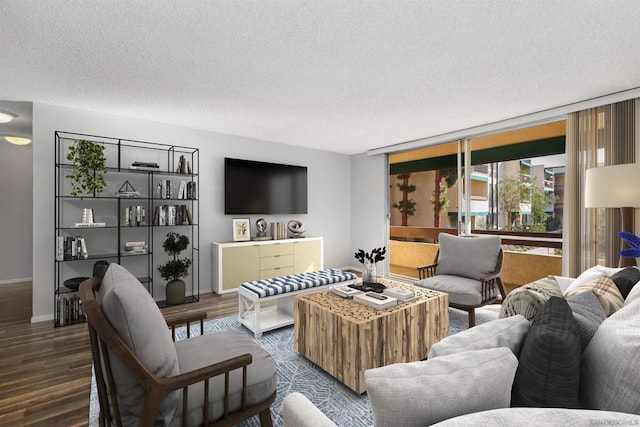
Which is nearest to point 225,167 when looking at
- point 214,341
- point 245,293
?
point 245,293

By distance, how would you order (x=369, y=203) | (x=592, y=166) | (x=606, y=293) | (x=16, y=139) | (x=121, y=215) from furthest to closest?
(x=369, y=203), (x=16, y=139), (x=121, y=215), (x=592, y=166), (x=606, y=293)

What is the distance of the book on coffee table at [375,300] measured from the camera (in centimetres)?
222

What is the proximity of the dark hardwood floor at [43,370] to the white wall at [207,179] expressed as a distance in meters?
0.47

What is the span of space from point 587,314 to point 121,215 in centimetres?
437

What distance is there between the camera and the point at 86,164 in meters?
3.25

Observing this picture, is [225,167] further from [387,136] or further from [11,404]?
[11,404]

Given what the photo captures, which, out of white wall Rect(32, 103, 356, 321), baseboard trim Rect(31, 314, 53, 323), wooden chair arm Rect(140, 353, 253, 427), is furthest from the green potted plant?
wooden chair arm Rect(140, 353, 253, 427)

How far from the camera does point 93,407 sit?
1.84 metres

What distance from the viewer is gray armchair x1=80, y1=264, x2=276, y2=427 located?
110 cm

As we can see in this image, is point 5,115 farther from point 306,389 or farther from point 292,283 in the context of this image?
point 306,389

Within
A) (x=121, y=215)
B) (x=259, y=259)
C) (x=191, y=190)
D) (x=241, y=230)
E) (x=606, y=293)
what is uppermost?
(x=191, y=190)

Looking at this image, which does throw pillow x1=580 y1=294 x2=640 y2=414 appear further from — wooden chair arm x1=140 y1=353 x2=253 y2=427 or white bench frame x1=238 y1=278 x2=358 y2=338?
white bench frame x1=238 y1=278 x2=358 y2=338

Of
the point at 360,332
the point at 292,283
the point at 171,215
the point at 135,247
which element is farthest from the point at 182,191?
the point at 360,332

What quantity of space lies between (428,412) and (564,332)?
1.78ft
